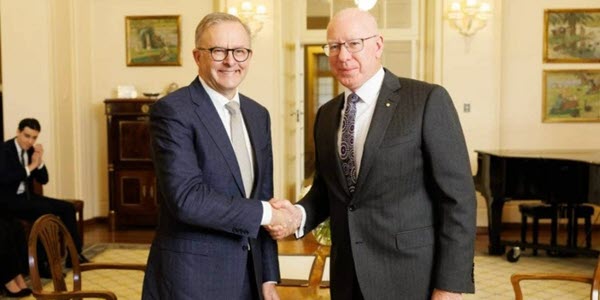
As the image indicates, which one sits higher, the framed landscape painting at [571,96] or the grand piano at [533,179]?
the framed landscape painting at [571,96]

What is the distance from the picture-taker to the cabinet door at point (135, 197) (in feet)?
25.6

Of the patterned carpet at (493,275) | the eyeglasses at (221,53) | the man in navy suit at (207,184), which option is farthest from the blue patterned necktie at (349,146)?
the patterned carpet at (493,275)

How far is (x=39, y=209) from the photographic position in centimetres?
588

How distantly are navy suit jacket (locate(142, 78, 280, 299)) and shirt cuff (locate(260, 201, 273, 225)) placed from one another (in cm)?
3

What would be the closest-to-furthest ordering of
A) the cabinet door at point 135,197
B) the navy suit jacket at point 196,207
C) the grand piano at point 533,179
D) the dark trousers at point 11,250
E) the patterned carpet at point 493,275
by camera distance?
1. the navy suit jacket at point 196,207
2. the dark trousers at point 11,250
3. the patterned carpet at point 493,275
4. the grand piano at point 533,179
5. the cabinet door at point 135,197

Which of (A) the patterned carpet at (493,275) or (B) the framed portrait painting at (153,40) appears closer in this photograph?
(A) the patterned carpet at (493,275)

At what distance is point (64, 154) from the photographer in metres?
7.65

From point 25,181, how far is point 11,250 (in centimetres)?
104

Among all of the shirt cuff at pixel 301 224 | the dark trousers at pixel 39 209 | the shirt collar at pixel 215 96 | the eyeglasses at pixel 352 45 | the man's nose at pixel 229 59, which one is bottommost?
the dark trousers at pixel 39 209

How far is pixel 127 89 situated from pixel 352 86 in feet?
20.5

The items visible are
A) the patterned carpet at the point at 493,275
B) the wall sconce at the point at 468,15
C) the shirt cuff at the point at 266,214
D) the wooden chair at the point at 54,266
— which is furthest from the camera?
the wall sconce at the point at 468,15

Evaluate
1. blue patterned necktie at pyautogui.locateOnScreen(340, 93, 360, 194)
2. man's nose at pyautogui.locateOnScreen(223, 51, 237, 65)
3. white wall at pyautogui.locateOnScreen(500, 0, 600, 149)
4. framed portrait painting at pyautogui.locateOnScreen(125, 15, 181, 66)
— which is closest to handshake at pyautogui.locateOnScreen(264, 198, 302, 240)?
blue patterned necktie at pyautogui.locateOnScreen(340, 93, 360, 194)

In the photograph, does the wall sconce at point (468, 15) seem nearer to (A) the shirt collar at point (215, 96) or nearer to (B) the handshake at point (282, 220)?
(B) the handshake at point (282, 220)

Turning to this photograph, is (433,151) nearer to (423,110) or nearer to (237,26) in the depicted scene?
(423,110)
